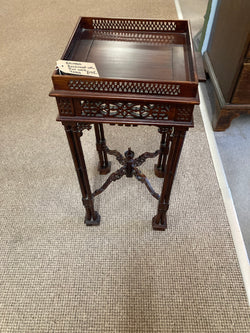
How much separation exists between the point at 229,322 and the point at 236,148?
0.90m

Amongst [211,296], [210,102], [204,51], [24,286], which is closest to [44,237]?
[24,286]

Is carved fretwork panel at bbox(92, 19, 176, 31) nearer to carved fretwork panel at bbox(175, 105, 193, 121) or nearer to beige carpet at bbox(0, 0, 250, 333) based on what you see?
carved fretwork panel at bbox(175, 105, 193, 121)

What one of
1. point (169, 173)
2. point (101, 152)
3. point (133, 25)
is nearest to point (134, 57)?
point (133, 25)

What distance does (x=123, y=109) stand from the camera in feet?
2.14

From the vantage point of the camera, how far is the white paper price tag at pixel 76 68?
606mm

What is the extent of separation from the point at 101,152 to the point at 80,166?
344 millimetres

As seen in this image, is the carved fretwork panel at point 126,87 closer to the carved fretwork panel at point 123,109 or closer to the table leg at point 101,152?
the carved fretwork panel at point 123,109

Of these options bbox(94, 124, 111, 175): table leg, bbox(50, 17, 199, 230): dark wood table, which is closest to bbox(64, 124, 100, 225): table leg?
bbox(50, 17, 199, 230): dark wood table

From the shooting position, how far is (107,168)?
124 centimetres

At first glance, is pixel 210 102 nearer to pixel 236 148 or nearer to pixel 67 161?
pixel 236 148

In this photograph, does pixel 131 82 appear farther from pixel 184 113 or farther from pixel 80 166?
pixel 80 166

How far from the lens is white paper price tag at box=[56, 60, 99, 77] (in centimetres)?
61

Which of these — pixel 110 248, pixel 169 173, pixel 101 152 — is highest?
pixel 169 173

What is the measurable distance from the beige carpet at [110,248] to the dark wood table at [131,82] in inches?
10.3
